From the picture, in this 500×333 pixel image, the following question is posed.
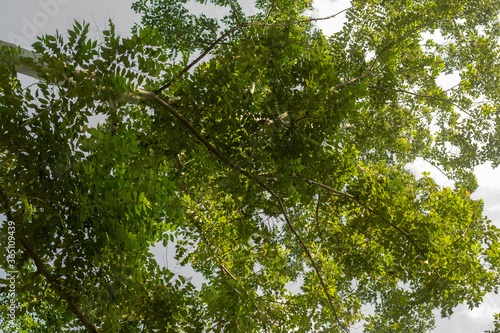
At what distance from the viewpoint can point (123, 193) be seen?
262 cm

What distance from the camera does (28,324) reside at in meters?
8.80

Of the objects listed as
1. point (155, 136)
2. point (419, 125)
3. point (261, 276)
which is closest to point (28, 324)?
point (261, 276)

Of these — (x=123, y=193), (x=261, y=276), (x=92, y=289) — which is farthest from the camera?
(x=261, y=276)

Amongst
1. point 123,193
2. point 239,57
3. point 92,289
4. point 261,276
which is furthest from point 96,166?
point 261,276

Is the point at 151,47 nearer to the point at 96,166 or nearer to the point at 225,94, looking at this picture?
the point at 225,94

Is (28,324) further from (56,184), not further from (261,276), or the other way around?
(56,184)

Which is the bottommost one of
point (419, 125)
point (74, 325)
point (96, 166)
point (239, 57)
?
point (74, 325)

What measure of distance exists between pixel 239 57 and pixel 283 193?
1570mm

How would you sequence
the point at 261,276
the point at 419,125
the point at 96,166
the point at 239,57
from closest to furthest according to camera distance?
the point at 96,166 → the point at 239,57 → the point at 261,276 → the point at 419,125

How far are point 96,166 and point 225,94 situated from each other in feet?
5.04

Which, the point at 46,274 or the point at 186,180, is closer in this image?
the point at 46,274

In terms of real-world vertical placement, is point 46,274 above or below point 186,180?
below

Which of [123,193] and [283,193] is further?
[283,193]

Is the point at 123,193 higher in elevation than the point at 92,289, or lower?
higher
